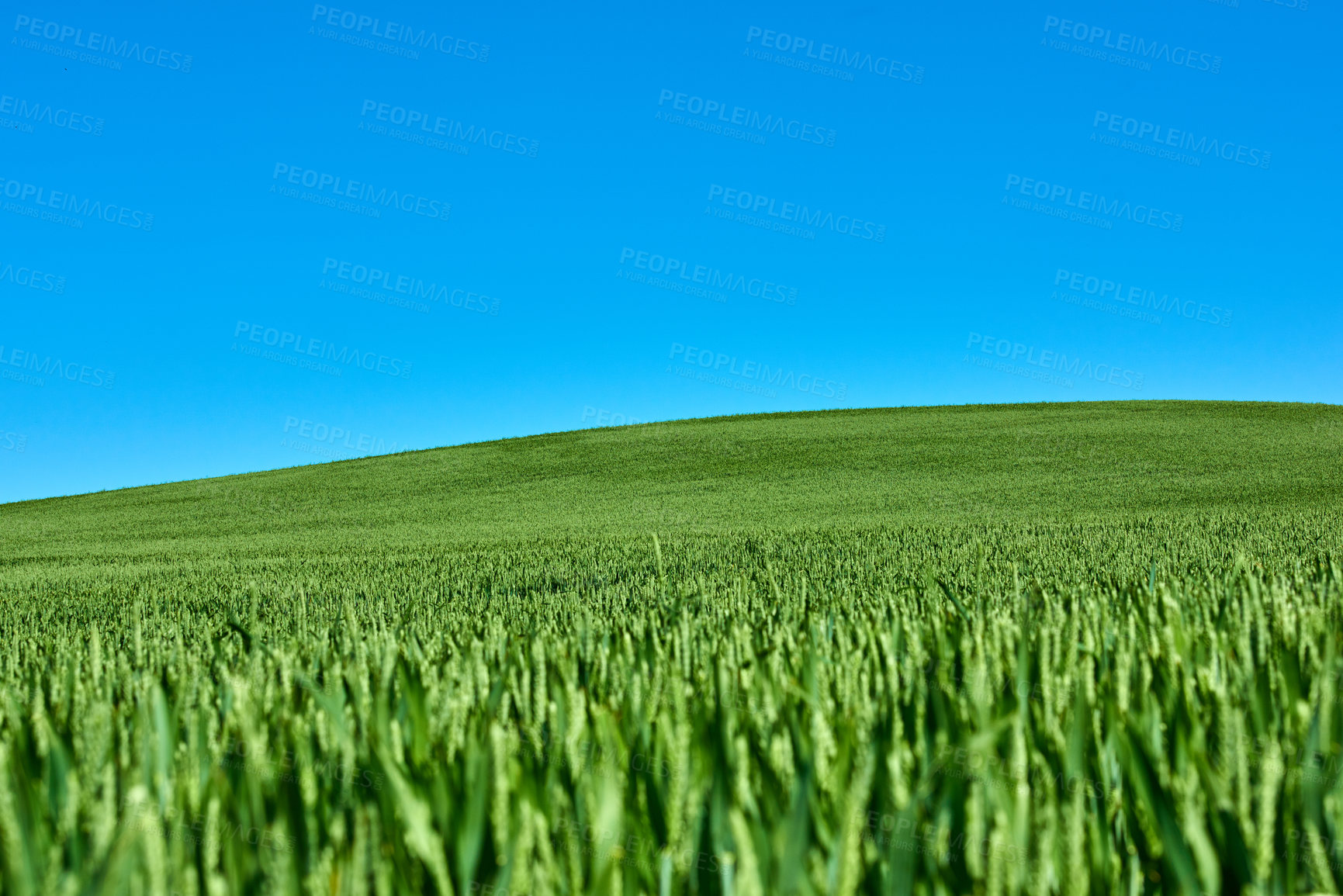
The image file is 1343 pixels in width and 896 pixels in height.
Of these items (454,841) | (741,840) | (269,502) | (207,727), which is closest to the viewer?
(741,840)

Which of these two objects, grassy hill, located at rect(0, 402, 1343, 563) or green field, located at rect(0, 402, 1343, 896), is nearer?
green field, located at rect(0, 402, 1343, 896)

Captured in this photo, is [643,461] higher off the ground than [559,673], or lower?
higher

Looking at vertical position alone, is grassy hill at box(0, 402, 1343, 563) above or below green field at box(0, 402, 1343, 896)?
above

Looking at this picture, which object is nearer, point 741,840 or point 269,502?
point 741,840

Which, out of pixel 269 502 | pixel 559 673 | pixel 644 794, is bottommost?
pixel 644 794

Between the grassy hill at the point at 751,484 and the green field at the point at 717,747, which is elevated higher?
the grassy hill at the point at 751,484

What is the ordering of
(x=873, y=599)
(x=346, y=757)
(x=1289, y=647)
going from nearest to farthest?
1. (x=346, y=757)
2. (x=1289, y=647)
3. (x=873, y=599)

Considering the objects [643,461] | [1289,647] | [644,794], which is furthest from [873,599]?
[643,461]

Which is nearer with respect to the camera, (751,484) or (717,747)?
(717,747)

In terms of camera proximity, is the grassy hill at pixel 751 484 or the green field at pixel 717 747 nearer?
the green field at pixel 717 747

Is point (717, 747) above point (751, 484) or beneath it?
beneath

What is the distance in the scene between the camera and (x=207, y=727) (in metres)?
1.37

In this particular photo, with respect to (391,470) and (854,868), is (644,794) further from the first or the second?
(391,470)

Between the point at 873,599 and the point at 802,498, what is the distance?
11.2 m
